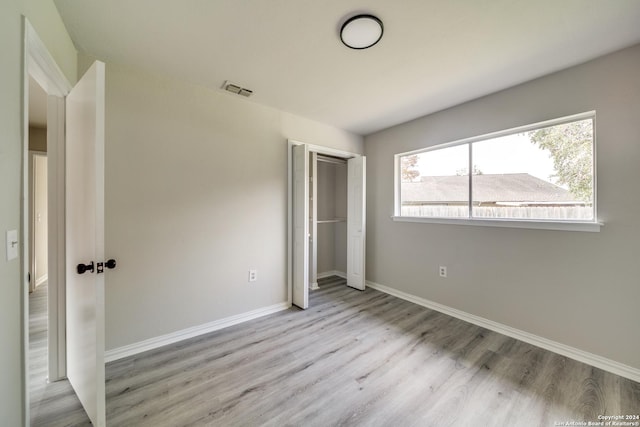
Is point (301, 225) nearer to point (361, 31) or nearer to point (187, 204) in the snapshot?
point (187, 204)

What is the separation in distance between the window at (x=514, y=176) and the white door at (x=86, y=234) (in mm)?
3117

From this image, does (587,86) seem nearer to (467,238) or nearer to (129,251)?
(467,238)

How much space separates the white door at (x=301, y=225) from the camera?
2.80 metres

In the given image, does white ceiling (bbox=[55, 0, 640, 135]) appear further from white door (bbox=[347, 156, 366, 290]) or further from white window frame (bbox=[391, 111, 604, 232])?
white door (bbox=[347, 156, 366, 290])

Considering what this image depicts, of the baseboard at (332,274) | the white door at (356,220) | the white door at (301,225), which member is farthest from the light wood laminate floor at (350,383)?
the baseboard at (332,274)

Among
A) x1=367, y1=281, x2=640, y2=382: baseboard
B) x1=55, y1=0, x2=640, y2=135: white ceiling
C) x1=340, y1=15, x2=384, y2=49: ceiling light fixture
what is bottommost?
x1=367, y1=281, x2=640, y2=382: baseboard

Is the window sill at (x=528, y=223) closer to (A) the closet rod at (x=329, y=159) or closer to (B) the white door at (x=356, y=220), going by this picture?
(B) the white door at (x=356, y=220)

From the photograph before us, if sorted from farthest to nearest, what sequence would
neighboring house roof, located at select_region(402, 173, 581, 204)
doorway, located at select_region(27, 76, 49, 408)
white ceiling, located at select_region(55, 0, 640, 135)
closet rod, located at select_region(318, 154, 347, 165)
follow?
closet rod, located at select_region(318, 154, 347, 165) → doorway, located at select_region(27, 76, 49, 408) → neighboring house roof, located at select_region(402, 173, 581, 204) → white ceiling, located at select_region(55, 0, 640, 135)

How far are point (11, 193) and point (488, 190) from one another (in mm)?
3474

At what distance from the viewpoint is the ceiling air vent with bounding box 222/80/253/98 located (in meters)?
2.27

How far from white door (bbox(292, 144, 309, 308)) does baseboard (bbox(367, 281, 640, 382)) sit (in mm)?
1472

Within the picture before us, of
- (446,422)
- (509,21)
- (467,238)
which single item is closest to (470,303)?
(467,238)

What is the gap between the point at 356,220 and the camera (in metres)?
3.63

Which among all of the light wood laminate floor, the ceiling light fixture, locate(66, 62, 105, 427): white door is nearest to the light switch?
locate(66, 62, 105, 427): white door
